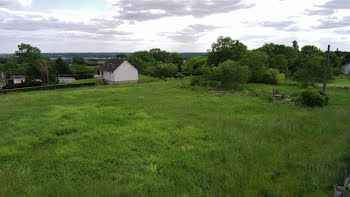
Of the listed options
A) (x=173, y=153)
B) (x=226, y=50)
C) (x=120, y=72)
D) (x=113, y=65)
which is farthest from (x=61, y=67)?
(x=173, y=153)

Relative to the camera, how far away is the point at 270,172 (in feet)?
22.5

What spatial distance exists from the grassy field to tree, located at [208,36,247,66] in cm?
2598

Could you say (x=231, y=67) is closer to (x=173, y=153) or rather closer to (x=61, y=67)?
(x=173, y=153)

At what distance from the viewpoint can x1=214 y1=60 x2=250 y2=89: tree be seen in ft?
86.6

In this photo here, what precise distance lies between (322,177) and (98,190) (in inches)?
257

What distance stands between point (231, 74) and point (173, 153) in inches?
788

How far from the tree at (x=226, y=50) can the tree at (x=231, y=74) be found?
39.8ft

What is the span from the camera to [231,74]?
26.3 metres

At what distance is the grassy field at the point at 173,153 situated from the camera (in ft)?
20.1

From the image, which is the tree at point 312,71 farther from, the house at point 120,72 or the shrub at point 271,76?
the house at point 120,72

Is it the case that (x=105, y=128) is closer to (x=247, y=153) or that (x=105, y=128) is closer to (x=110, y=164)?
(x=110, y=164)

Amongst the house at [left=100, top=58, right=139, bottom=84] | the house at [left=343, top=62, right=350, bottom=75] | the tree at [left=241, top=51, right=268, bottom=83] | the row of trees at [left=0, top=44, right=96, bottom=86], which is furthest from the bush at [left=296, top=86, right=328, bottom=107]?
the house at [left=343, top=62, right=350, bottom=75]

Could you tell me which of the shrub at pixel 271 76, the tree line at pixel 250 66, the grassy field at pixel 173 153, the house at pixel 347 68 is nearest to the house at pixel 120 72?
the tree line at pixel 250 66

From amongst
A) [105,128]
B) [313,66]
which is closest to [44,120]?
[105,128]
